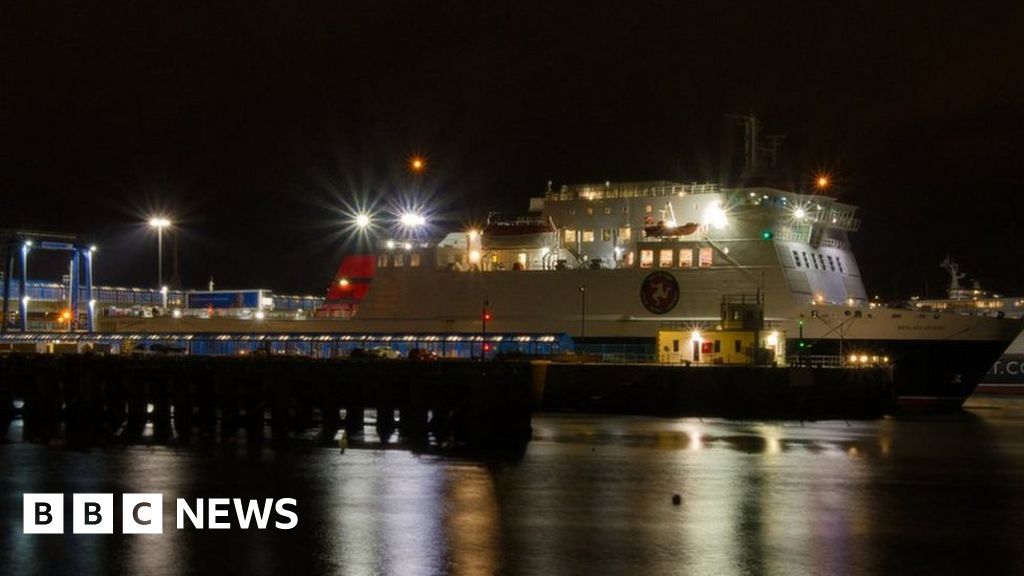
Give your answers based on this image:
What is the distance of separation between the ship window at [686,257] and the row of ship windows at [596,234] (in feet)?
10.8

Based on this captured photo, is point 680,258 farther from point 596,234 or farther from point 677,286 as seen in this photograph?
point 596,234

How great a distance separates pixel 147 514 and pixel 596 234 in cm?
3699

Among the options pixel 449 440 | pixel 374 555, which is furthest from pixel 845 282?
pixel 374 555

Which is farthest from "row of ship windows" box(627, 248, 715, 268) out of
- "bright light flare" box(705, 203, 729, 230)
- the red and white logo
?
"bright light flare" box(705, 203, 729, 230)

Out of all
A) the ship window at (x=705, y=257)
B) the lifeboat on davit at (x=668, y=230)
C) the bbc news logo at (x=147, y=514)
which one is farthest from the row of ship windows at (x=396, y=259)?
the bbc news logo at (x=147, y=514)

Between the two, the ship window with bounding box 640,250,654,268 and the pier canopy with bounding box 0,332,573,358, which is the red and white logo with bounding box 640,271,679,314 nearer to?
the ship window with bounding box 640,250,654,268

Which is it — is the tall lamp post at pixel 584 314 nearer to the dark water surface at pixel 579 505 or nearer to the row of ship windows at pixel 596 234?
the row of ship windows at pixel 596 234

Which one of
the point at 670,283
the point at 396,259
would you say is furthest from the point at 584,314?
the point at 396,259

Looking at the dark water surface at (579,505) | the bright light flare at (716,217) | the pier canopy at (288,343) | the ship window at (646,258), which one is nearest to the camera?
the dark water surface at (579,505)

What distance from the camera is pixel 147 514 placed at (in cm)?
2602

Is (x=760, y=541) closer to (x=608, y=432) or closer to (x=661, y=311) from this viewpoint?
(x=608, y=432)

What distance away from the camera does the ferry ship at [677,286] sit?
175 feet

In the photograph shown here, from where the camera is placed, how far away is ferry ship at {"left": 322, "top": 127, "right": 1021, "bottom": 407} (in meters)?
53.3

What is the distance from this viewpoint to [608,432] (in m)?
42.3
